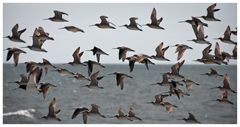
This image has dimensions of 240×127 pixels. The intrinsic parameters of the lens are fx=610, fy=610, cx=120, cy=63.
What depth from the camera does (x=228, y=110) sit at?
55.2 meters

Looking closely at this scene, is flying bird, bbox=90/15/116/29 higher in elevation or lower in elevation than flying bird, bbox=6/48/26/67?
higher

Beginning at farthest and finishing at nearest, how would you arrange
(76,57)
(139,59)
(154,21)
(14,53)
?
(14,53)
(154,21)
(76,57)
(139,59)

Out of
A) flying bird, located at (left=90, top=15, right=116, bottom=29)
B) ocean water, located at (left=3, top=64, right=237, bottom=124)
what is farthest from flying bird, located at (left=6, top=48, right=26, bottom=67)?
ocean water, located at (left=3, top=64, right=237, bottom=124)

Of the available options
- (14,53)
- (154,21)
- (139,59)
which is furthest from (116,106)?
(139,59)

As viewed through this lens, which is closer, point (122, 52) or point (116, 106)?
point (122, 52)

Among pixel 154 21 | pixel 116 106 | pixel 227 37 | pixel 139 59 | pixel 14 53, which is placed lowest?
pixel 116 106

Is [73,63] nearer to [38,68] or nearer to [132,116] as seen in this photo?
[38,68]

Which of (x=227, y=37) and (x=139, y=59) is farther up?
(x=227, y=37)

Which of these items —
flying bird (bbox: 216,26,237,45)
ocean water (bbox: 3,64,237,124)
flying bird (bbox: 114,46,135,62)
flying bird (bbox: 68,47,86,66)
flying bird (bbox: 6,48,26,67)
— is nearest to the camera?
flying bird (bbox: 68,47,86,66)

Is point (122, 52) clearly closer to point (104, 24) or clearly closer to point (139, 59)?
point (139, 59)

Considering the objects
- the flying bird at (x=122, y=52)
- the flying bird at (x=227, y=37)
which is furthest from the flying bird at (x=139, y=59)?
the flying bird at (x=227, y=37)

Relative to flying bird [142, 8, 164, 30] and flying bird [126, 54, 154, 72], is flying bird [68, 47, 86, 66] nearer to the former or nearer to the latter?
flying bird [126, 54, 154, 72]

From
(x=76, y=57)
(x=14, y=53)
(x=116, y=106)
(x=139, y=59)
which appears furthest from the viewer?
(x=116, y=106)

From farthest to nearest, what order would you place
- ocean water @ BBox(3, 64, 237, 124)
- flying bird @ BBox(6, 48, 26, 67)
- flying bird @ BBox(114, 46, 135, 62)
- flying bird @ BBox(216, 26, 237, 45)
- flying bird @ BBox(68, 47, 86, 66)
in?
ocean water @ BBox(3, 64, 237, 124) < flying bird @ BBox(6, 48, 26, 67) < flying bird @ BBox(216, 26, 237, 45) < flying bird @ BBox(114, 46, 135, 62) < flying bird @ BBox(68, 47, 86, 66)
